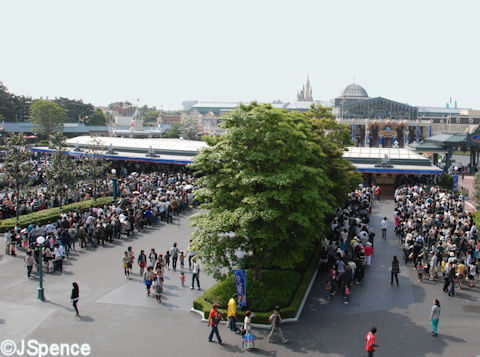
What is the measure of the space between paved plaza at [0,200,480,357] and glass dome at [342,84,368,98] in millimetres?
99621

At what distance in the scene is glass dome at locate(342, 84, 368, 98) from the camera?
114625 mm

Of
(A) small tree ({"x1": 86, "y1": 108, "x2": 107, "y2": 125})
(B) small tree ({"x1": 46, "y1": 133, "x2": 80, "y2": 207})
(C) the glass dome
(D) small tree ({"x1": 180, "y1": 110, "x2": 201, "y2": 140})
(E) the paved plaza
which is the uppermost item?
(C) the glass dome

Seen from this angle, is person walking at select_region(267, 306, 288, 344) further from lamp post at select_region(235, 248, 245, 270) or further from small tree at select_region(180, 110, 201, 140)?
small tree at select_region(180, 110, 201, 140)

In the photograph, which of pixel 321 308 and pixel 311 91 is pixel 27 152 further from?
pixel 311 91

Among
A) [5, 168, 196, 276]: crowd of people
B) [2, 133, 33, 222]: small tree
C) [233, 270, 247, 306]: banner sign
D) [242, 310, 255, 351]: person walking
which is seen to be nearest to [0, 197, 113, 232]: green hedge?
[5, 168, 196, 276]: crowd of people

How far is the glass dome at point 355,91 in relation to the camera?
11462cm

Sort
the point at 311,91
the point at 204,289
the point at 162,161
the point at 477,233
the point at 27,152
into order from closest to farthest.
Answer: the point at 204,289, the point at 477,233, the point at 27,152, the point at 162,161, the point at 311,91

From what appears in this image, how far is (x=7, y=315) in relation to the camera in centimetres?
1538

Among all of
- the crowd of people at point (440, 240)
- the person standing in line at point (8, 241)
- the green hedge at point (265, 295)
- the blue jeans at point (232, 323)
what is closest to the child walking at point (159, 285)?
the green hedge at point (265, 295)

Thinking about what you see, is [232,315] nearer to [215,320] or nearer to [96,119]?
[215,320]

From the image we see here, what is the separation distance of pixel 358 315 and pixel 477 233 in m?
10.8

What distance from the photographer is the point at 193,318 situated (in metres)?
15.5

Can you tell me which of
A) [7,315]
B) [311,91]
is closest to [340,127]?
[7,315]

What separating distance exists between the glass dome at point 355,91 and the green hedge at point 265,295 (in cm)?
10302
